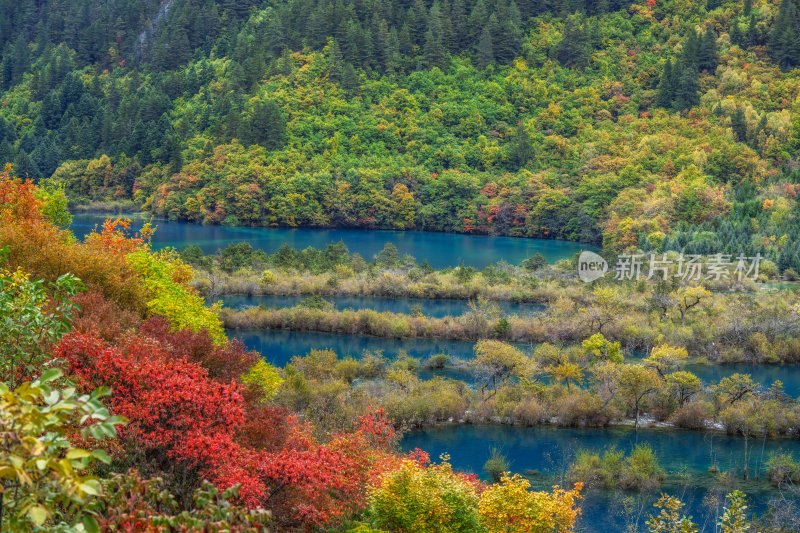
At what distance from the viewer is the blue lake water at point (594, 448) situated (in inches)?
806

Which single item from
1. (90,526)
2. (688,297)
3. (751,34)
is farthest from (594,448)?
(751,34)

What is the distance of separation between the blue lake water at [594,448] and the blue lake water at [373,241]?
1222 inches

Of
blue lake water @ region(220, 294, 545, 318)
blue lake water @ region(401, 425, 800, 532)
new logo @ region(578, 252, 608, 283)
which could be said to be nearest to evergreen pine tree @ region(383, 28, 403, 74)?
new logo @ region(578, 252, 608, 283)

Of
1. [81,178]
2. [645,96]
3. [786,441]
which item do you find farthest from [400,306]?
[81,178]

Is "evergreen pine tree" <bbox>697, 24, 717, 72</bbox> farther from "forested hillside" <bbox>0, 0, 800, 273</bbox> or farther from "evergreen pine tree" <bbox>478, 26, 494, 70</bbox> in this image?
"evergreen pine tree" <bbox>478, 26, 494, 70</bbox>

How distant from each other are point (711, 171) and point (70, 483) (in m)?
75.5

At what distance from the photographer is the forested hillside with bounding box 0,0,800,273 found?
75375 millimetres

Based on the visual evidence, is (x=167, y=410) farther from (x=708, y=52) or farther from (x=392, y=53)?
(x=392, y=53)

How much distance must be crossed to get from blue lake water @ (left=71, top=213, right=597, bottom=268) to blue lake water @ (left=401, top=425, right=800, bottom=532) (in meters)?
31.0

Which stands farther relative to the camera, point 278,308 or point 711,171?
point 711,171

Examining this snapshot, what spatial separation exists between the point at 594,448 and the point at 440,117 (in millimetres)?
71452

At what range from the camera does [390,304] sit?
146 ft

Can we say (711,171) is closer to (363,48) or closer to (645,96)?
(645,96)

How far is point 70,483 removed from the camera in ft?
13.0
